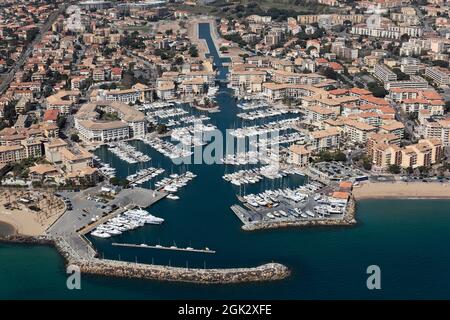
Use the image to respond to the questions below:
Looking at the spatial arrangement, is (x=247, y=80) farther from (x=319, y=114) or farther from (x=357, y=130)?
(x=357, y=130)

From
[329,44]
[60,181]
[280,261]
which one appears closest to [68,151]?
[60,181]

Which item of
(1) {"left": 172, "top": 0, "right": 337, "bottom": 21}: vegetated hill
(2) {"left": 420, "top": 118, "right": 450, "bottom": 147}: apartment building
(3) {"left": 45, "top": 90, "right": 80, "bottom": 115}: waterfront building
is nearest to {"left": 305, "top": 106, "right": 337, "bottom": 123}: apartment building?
(2) {"left": 420, "top": 118, "right": 450, "bottom": 147}: apartment building

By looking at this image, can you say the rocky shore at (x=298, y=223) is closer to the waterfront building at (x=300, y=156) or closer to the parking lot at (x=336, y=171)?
the parking lot at (x=336, y=171)

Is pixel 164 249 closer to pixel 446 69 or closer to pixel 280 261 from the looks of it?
pixel 280 261

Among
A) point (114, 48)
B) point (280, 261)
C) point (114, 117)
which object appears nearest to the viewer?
point (280, 261)

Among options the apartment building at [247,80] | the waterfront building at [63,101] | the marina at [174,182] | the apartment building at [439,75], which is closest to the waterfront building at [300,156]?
the marina at [174,182]

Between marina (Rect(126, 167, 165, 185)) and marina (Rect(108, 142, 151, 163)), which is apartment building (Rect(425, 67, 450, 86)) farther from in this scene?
marina (Rect(126, 167, 165, 185))
